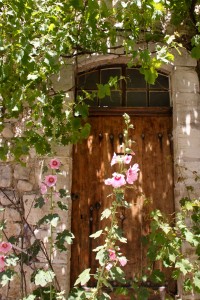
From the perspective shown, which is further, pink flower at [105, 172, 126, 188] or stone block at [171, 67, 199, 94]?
stone block at [171, 67, 199, 94]

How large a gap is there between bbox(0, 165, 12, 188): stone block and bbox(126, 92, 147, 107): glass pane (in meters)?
1.30

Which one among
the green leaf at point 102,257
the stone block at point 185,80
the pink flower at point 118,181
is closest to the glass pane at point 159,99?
the stone block at point 185,80

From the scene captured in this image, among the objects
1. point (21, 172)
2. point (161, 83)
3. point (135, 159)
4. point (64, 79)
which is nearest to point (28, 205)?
point (21, 172)

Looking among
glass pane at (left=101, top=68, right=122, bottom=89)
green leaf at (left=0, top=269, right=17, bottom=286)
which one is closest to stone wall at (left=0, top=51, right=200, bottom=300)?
glass pane at (left=101, top=68, right=122, bottom=89)

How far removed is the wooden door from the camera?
344 cm

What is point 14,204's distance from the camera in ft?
10.6

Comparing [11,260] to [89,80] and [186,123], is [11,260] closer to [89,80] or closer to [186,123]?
[186,123]

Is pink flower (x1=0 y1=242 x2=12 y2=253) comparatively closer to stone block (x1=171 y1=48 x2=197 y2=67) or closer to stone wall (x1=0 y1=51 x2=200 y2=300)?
stone wall (x1=0 y1=51 x2=200 y2=300)

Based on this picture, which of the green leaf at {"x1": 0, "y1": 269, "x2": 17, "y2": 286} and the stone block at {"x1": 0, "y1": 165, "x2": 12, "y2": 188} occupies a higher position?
the stone block at {"x1": 0, "y1": 165, "x2": 12, "y2": 188}

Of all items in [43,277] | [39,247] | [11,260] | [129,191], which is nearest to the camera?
[43,277]

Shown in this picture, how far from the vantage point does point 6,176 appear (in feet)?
11.2

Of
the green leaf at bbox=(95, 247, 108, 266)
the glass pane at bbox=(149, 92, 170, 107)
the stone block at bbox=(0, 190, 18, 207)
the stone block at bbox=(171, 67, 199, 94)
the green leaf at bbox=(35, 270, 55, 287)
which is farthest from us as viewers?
the glass pane at bbox=(149, 92, 170, 107)

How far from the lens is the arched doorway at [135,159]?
11.3 feet

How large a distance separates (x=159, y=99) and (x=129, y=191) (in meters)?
0.99
